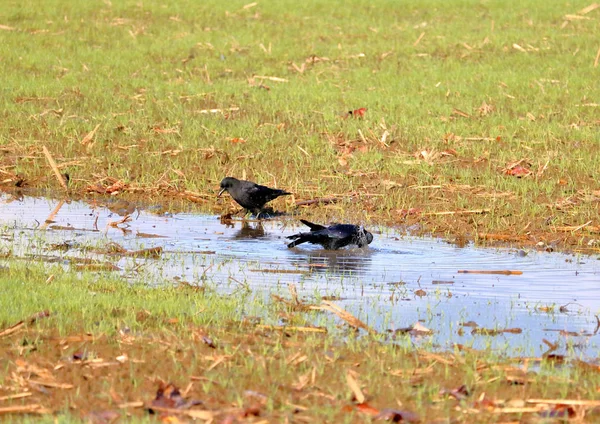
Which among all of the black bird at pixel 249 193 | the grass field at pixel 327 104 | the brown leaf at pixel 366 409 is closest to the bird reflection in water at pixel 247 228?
the black bird at pixel 249 193

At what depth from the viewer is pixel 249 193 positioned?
522 inches

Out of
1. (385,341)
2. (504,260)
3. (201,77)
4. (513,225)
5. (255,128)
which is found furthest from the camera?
(201,77)

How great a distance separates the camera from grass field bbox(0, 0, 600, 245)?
561 inches

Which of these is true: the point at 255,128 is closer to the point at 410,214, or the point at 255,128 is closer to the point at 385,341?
the point at 410,214

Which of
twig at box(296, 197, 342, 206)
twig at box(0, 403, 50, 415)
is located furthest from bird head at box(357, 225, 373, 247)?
twig at box(0, 403, 50, 415)

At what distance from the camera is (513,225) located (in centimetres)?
1273

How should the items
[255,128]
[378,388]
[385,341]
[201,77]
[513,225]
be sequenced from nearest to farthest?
[378,388] < [385,341] < [513,225] < [255,128] < [201,77]

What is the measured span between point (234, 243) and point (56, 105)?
7.94 m

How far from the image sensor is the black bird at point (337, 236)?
11469 mm

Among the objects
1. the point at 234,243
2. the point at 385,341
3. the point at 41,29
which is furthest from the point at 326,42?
the point at 385,341

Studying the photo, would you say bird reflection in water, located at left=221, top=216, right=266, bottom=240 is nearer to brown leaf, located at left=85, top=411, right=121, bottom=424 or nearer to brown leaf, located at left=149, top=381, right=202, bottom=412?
brown leaf, located at left=149, top=381, right=202, bottom=412

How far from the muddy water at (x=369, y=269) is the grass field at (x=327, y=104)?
1.16 m

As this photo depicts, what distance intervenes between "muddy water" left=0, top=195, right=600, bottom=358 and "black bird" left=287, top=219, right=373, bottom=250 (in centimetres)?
12

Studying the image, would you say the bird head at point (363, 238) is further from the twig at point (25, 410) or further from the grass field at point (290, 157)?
the twig at point (25, 410)
